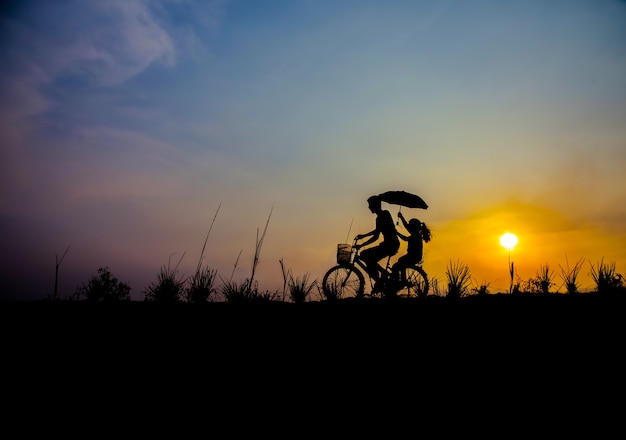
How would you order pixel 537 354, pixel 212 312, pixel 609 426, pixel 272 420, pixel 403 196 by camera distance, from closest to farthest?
pixel 609 426, pixel 272 420, pixel 537 354, pixel 212 312, pixel 403 196

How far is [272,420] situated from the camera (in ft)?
10.9

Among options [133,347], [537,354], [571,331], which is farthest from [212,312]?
[571,331]

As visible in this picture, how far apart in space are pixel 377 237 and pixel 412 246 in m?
0.81

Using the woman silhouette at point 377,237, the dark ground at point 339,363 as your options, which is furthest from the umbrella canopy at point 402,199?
the dark ground at point 339,363

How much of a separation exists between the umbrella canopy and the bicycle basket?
4.70 ft

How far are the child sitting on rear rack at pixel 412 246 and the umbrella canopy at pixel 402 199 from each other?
1.25 feet

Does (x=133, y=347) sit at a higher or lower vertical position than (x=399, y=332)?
lower

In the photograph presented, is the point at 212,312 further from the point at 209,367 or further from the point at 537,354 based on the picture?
the point at 537,354

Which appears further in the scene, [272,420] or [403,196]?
[403,196]

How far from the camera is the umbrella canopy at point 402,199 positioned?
8.82 metres

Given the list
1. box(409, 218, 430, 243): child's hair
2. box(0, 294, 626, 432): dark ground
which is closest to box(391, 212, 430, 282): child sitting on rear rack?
box(409, 218, 430, 243): child's hair

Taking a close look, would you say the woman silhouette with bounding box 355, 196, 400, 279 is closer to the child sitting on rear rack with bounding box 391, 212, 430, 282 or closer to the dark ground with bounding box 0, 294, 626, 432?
the child sitting on rear rack with bounding box 391, 212, 430, 282

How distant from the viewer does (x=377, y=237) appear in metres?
8.84

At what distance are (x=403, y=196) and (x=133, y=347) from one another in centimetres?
635
